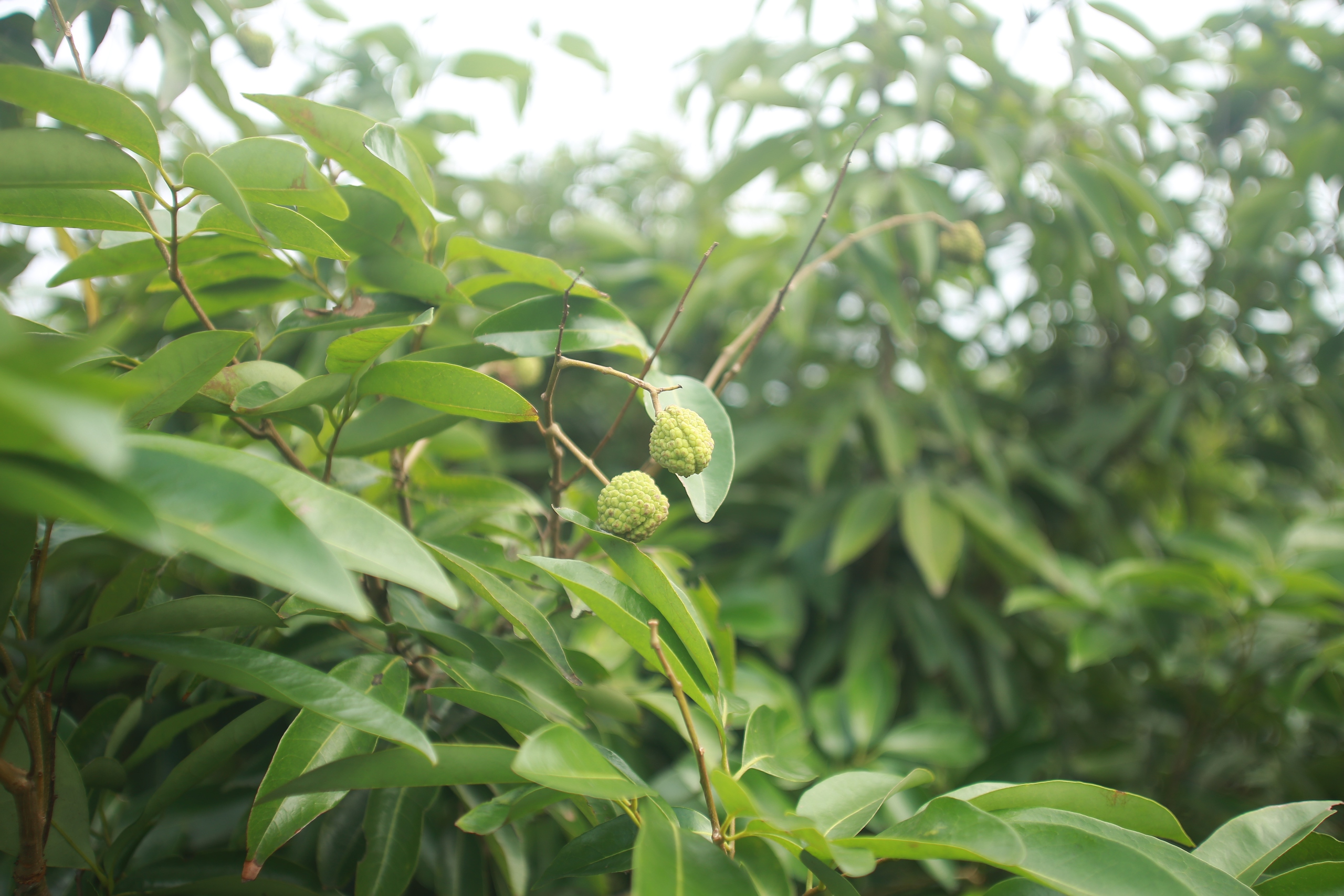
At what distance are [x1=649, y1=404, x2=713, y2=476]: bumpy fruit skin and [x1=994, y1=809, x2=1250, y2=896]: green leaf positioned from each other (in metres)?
0.30

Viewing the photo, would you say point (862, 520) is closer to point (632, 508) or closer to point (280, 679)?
point (632, 508)

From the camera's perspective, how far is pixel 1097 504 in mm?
1368

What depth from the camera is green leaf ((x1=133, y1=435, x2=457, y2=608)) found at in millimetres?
364

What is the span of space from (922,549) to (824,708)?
0.94 feet

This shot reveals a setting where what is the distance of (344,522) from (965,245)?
89cm

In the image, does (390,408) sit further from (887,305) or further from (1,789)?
(887,305)

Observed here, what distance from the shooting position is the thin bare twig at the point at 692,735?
0.44 m

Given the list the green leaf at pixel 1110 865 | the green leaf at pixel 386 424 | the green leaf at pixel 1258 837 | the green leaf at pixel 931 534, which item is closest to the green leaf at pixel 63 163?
the green leaf at pixel 386 424

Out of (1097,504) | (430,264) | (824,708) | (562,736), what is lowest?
Result: (824,708)

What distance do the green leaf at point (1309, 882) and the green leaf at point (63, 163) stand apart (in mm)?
878

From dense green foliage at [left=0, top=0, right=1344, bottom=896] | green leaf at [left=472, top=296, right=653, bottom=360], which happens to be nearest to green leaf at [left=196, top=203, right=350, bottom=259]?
dense green foliage at [left=0, top=0, right=1344, bottom=896]

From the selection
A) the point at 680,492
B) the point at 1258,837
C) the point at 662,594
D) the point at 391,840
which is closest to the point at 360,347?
the point at 662,594

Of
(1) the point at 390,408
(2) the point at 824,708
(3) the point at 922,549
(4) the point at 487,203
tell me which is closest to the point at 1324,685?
(3) the point at 922,549

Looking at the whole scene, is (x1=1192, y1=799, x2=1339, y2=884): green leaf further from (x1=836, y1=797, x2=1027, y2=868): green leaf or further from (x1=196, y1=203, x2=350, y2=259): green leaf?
(x1=196, y1=203, x2=350, y2=259): green leaf
